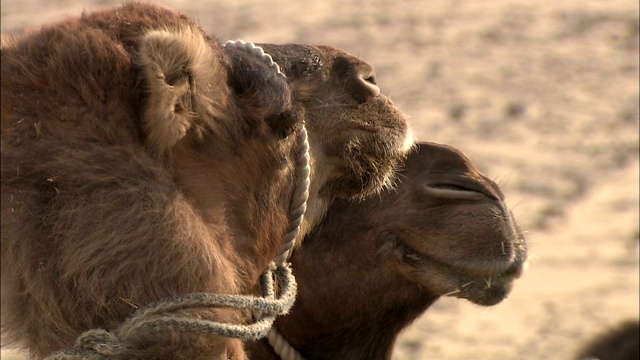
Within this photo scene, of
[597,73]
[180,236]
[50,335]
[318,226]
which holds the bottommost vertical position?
[597,73]

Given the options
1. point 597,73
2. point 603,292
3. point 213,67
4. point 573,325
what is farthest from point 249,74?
point 597,73

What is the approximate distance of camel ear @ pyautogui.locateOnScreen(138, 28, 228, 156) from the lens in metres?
2.40

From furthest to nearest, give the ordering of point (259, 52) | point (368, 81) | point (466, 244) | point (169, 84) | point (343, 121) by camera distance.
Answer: point (466, 244) < point (368, 81) < point (343, 121) < point (259, 52) < point (169, 84)

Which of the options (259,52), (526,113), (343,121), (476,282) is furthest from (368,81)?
(526,113)

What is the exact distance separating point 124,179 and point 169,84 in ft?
0.76

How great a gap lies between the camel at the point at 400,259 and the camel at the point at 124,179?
901mm

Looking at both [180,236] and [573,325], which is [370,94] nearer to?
[180,236]

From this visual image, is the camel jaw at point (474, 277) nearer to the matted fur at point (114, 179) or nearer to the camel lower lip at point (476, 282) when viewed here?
the camel lower lip at point (476, 282)

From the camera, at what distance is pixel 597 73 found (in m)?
12.6

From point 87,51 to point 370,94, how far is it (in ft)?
3.11

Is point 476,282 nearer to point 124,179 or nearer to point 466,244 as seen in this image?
point 466,244

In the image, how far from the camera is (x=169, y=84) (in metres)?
2.43

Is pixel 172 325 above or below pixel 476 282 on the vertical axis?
above

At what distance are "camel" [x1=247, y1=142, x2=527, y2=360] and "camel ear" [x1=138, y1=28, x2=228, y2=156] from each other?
3.89ft
